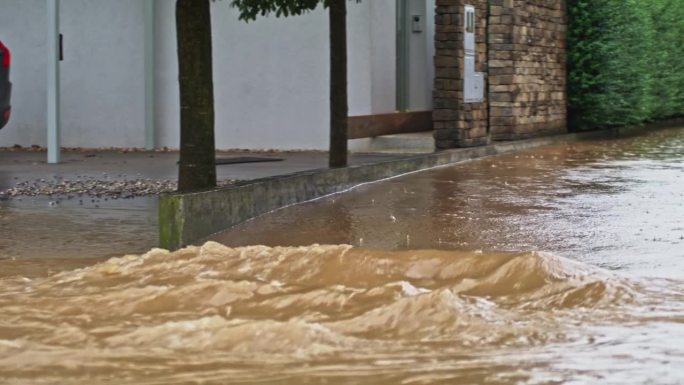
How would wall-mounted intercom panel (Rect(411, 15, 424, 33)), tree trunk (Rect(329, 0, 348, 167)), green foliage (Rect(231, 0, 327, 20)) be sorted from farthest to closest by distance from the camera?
wall-mounted intercom panel (Rect(411, 15, 424, 33)) < tree trunk (Rect(329, 0, 348, 167)) < green foliage (Rect(231, 0, 327, 20))

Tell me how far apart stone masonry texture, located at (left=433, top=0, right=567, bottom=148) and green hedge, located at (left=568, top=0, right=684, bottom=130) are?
0.91 feet

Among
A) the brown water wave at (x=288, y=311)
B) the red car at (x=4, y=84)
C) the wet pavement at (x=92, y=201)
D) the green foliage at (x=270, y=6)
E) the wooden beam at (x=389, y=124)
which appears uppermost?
the green foliage at (x=270, y=6)

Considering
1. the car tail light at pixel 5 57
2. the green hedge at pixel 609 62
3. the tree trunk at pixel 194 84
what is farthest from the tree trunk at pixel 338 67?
the green hedge at pixel 609 62

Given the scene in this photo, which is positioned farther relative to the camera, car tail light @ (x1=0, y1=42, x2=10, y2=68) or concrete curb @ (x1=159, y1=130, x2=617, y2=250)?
car tail light @ (x1=0, y1=42, x2=10, y2=68)

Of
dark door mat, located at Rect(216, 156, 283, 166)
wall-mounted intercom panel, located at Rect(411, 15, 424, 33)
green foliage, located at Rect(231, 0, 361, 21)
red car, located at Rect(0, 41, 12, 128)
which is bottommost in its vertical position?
dark door mat, located at Rect(216, 156, 283, 166)

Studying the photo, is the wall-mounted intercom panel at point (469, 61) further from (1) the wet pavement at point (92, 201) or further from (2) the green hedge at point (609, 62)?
(2) the green hedge at point (609, 62)

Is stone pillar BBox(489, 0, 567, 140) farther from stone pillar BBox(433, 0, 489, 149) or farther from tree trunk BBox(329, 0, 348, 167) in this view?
tree trunk BBox(329, 0, 348, 167)

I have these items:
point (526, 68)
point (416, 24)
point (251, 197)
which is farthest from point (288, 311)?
point (416, 24)

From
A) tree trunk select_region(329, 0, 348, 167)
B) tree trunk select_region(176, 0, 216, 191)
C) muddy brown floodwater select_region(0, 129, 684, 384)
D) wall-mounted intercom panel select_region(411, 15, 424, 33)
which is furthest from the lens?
wall-mounted intercom panel select_region(411, 15, 424, 33)

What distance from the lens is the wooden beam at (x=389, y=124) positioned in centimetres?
1661

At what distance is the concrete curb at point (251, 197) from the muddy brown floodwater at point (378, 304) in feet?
0.53

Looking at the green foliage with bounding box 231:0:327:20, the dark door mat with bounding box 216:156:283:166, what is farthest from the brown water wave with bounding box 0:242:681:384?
the dark door mat with bounding box 216:156:283:166

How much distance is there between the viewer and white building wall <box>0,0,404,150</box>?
1683 centimetres

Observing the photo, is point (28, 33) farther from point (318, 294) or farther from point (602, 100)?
point (318, 294)
